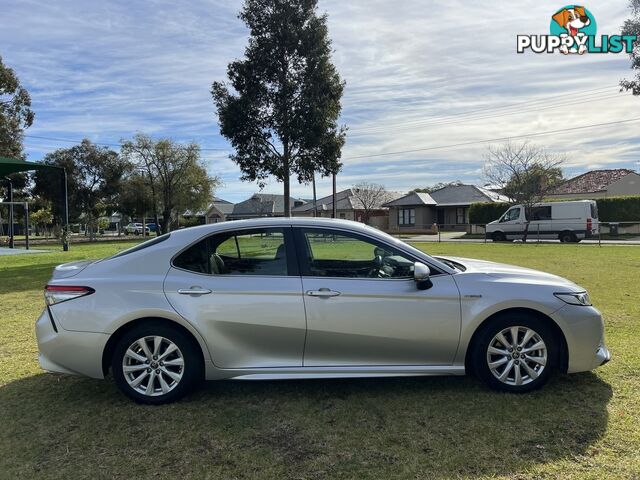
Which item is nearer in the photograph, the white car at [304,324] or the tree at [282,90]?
the white car at [304,324]

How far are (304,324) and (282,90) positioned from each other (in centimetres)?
1851

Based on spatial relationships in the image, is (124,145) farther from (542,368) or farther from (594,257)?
(542,368)

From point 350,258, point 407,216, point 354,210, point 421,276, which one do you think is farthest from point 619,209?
point 421,276

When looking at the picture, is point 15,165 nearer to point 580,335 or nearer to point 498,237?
point 580,335

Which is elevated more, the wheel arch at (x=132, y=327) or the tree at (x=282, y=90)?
the tree at (x=282, y=90)

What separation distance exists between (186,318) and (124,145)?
4766 cm

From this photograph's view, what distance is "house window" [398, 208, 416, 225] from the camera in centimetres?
5178

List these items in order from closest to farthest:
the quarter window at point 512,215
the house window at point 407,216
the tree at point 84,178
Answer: the quarter window at point 512,215 < the tree at point 84,178 < the house window at point 407,216

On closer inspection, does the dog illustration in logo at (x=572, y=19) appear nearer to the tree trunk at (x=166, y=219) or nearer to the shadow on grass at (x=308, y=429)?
the shadow on grass at (x=308, y=429)

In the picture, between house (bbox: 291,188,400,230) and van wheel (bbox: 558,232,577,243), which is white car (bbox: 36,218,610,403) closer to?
van wheel (bbox: 558,232,577,243)

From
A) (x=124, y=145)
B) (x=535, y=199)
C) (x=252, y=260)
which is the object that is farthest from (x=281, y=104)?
(x=124, y=145)

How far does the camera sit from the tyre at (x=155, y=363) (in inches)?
157

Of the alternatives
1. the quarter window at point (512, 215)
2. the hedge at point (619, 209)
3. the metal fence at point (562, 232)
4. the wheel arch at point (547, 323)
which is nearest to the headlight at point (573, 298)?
the wheel arch at point (547, 323)

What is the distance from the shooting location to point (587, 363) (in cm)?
407
